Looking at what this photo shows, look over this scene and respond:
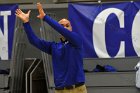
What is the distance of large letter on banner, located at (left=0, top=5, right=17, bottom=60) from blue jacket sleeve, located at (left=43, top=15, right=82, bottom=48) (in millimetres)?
3093

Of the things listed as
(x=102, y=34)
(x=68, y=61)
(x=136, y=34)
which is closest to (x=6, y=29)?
(x=102, y=34)

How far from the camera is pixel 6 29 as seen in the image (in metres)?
7.26

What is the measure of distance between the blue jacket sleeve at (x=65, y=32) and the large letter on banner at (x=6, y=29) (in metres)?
3.09

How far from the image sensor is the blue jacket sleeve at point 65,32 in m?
4.21

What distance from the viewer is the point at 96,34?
7.00m

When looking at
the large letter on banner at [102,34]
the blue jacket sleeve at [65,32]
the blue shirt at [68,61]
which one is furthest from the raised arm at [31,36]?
the large letter on banner at [102,34]

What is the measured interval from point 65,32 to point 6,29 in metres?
3.28

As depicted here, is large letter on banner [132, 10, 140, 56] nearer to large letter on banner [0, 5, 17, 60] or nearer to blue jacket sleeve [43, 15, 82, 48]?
large letter on banner [0, 5, 17, 60]

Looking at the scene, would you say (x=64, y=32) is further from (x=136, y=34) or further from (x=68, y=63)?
(x=136, y=34)

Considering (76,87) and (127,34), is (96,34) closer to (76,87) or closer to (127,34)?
(127,34)

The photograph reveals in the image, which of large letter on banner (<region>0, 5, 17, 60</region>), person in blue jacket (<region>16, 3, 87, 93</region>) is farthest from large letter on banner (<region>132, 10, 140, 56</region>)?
person in blue jacket (<region>16, 3, 87, 93</region>)

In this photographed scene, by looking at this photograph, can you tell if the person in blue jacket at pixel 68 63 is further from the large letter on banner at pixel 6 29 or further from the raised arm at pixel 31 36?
the large letter on banner at pixel 6 29

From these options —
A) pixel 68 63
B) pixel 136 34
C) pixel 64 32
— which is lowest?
pixel 68 63

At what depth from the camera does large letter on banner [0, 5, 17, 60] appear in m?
7.21
